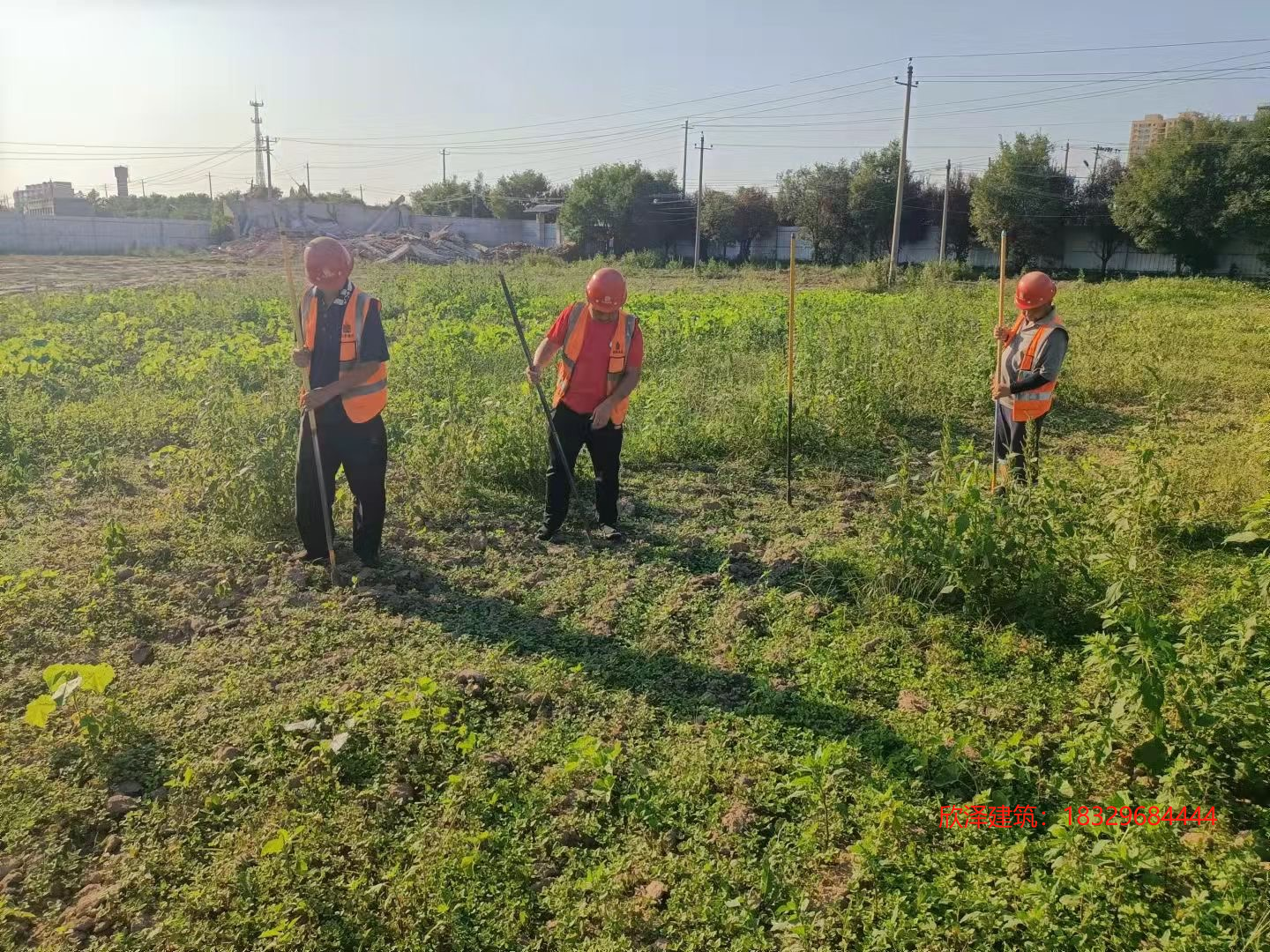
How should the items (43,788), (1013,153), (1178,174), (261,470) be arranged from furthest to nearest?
(1013,153)
(1178,174)
(261,470)
(43,788)

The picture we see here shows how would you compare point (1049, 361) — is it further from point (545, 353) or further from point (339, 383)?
point (339, 383)

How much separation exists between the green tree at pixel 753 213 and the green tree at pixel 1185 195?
19454mm

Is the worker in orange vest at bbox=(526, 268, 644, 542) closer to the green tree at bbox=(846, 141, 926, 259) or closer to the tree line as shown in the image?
the tree line

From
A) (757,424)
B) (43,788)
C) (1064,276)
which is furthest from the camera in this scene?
(1064,276)

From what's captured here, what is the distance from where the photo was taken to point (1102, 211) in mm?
41312

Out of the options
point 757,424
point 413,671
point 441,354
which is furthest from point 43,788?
point 441,354

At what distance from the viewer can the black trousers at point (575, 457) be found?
5.44 metres

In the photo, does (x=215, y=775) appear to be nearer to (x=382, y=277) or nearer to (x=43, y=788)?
(x=43, y=788)

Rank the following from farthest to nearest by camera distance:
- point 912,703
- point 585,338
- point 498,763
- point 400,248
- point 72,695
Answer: point 400,248 < point 585,338 < point 912,703 < point 72,695 < point 498,763

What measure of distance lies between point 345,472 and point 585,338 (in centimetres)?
168

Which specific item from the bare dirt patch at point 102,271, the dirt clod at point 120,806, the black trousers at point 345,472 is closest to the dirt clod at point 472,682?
the dirt clod at point 120,806

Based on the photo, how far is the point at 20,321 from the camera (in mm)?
13969

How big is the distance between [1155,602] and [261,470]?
17.8 ft

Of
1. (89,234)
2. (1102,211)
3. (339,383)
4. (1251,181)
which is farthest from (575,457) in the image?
(89,234)
